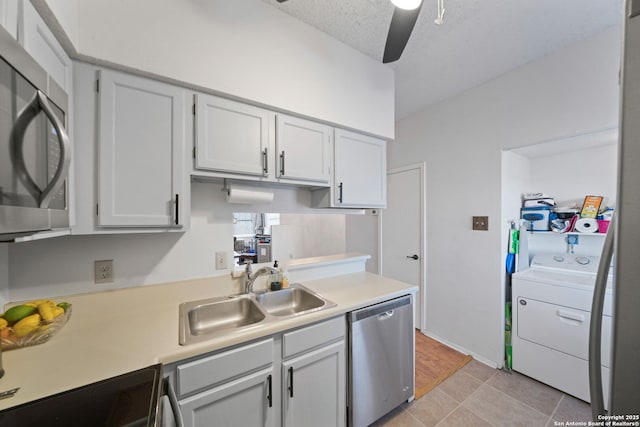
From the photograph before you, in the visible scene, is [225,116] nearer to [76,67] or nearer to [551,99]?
[76,67]

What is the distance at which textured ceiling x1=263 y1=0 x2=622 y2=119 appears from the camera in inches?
58.1

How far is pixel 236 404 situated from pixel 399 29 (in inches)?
Result: 78.4

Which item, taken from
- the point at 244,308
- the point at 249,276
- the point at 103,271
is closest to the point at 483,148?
the point at 249,276

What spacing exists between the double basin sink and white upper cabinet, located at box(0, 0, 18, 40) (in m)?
1.20

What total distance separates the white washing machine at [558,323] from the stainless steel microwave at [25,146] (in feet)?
9.75

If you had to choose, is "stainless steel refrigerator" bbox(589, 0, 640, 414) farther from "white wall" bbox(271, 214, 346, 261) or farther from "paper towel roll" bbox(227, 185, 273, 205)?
"white wall" bbox(271, 214, 346, 261)

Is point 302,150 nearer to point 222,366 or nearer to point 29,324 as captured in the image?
point 222,366

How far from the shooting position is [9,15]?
695 millimetres

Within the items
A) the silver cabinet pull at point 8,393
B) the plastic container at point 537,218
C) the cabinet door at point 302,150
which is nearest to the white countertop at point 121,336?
the silver cabinet pull at point 8,393

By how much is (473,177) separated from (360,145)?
1.29 meters

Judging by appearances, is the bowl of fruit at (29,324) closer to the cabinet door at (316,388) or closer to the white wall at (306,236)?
the cabinet door at (316,388)

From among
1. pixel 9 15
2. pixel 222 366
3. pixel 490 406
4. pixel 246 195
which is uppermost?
pixel 9 15

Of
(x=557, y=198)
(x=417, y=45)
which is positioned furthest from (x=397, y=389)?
(x=417, y=45)

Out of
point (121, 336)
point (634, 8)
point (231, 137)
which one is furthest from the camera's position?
Answer: point (231, 137)
